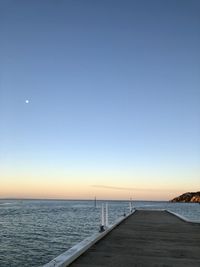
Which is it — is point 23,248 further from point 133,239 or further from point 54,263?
point 54,263

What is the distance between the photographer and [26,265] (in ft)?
53.0

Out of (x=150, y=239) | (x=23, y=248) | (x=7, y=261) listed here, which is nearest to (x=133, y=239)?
(x=150, y=239)

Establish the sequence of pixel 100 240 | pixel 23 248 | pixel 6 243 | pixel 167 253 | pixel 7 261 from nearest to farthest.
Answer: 1. pixel 167 253
2. pixel 100 240
3. pixel 7 261
4. pixel 23 248
5. pixel 6 243

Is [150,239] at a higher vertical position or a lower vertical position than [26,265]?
higher

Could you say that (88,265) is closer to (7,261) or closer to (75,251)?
(75,251)

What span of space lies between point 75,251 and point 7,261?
10618 millimetres

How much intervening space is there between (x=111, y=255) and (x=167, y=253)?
1401mm

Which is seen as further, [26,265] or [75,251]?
[26,265]

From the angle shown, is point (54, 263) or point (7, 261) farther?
point (7, 261)

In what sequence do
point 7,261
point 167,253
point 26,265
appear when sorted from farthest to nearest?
point 7,261
point 26,265
point 167,253

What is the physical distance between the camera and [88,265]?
284 inches

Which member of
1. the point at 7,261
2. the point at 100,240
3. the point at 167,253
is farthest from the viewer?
the point at 7,261

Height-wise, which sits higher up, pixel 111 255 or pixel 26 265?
pixel 111 255

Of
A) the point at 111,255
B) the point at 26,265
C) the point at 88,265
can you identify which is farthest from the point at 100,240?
the point at 26,265
